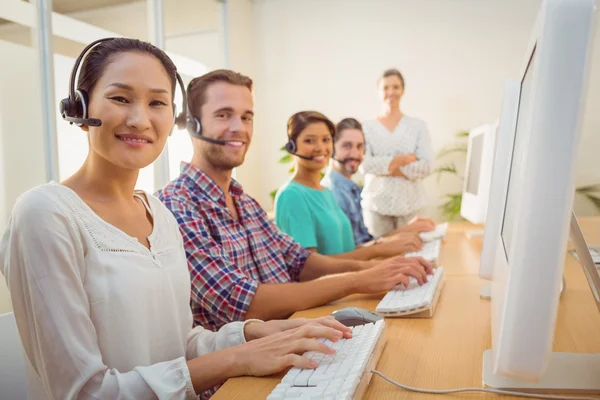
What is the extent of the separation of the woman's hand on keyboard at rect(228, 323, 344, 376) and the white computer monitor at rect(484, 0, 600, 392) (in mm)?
327

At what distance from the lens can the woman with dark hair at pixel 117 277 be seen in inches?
31.6

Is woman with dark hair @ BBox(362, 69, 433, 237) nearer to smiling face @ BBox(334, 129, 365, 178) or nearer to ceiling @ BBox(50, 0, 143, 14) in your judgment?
smiling face @ BBox(334, 129, 365, 178)

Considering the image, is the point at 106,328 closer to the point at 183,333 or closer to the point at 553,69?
the point at 183,333

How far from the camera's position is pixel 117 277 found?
89cm

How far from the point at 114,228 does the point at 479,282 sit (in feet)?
3.34

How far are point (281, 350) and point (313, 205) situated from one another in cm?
127

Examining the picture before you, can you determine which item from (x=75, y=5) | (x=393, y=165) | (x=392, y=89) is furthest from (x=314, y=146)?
(x=75, y=5)

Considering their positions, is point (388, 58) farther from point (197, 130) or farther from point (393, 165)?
point (197, 130)

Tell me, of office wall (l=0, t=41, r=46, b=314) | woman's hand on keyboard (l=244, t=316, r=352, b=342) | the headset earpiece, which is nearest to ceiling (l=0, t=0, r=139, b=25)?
office wall (l=0, t=41, r=46, b=314)

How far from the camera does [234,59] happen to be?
5.11 m

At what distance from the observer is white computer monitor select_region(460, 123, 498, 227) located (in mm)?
1963

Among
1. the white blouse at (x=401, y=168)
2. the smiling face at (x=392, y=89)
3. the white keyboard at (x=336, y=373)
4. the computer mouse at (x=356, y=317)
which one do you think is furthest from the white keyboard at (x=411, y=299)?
the smiling face at (x=392, y=89)

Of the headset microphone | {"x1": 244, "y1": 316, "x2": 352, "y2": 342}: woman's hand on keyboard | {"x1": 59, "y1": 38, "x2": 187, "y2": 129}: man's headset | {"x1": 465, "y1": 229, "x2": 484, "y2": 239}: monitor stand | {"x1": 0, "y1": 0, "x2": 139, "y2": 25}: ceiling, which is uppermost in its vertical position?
{"x1": 0, "y1": 0, "x2": 139, "y2": 25}: ceiling

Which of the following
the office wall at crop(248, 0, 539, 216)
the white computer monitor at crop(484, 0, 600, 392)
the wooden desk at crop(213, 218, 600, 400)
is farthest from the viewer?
the office wall at crop(248, 0, 539, 216)
